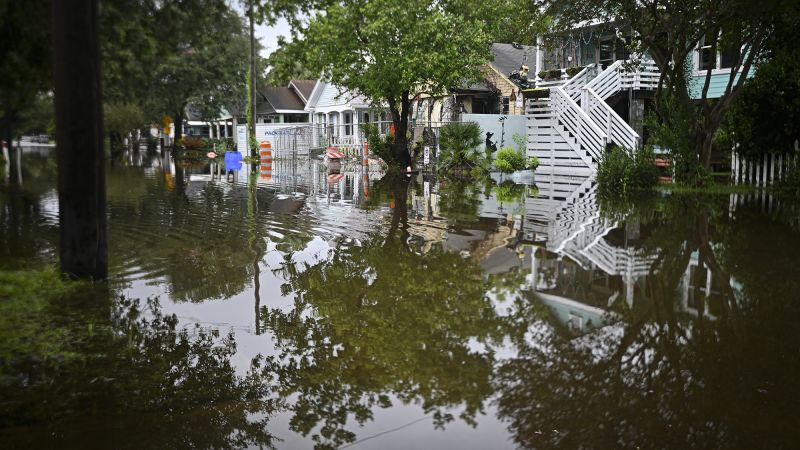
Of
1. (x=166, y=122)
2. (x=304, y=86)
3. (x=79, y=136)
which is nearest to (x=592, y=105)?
(x=79, y=136)

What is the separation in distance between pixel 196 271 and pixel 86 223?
1.86m

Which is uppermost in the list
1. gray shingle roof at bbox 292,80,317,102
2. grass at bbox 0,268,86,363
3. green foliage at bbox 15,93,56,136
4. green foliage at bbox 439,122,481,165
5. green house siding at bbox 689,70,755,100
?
gray shingle roof at bbox 292,80,317,102

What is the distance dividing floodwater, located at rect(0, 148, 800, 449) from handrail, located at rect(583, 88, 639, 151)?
12.1 meters

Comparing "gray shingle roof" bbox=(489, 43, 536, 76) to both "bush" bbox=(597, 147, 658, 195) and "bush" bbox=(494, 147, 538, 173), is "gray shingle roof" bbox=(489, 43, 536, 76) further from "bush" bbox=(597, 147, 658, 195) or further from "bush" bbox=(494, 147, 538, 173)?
"bush" bbox=(597, 147, 658, 195)

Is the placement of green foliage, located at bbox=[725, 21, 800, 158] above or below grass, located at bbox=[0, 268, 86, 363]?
above

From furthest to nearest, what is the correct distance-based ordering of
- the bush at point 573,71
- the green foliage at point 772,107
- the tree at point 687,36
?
the bush at point 573,71 → the green foliage at point 772,107 → the tree at point 687,36

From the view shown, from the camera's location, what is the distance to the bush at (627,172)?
65.1 ft

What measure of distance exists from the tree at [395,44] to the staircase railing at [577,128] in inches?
134

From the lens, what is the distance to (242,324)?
266 inches

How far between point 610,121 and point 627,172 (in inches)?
226

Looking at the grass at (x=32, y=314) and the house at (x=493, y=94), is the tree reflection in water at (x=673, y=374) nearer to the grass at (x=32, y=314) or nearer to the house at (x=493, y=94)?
the grass at (x=32, y=314)

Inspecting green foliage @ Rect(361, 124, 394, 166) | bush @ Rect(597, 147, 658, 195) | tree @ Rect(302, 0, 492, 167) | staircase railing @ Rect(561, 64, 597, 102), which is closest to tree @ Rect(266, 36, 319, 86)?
tree @ Rect(302, 0, 492, 167)

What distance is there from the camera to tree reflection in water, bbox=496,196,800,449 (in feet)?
14.1

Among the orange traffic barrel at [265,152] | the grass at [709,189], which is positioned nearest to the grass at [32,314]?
the grass at [709,189]
